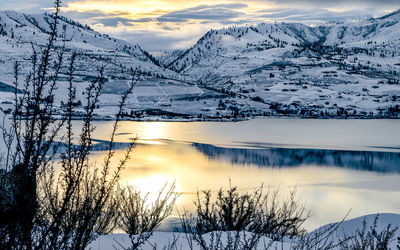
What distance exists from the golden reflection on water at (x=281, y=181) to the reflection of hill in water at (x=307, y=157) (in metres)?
2.01

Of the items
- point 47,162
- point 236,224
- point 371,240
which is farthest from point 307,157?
Result: point 47,162

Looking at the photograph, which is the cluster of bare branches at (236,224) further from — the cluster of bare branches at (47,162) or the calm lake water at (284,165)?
the calm lake water at (284,165)

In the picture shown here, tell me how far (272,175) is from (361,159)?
1367cm

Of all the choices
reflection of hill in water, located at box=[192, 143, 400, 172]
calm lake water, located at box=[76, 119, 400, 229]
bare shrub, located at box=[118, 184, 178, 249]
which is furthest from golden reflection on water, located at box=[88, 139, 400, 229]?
bare shrub, located at box=[118, 184, 178, 249]

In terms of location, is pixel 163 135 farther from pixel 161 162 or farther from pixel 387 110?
pixel 387 110

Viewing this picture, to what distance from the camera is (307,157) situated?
51344 millimetres

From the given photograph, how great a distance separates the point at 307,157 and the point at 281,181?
13198 millimetres

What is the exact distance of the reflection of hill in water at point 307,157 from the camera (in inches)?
1837

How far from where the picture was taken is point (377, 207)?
30.8m

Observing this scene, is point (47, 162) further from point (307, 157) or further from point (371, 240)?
point (307, 157)

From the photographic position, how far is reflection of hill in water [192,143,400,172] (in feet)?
153

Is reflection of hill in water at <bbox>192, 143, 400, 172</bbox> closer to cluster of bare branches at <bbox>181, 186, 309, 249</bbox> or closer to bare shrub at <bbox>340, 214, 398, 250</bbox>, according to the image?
cluster of bare branches at <bbox>181, 186, 309, 249</bbox>

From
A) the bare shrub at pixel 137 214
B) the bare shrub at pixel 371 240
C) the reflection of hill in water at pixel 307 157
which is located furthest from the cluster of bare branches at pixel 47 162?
the reflection of hill in water at pixel 307 157

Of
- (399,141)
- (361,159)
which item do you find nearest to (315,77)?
(399,141)
